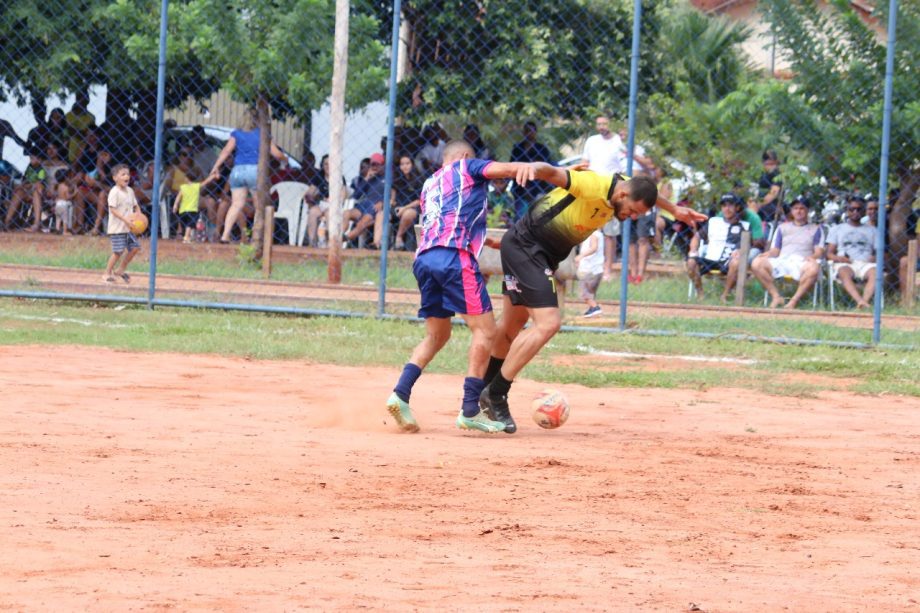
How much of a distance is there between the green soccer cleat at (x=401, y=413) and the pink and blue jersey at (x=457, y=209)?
3.09 feet

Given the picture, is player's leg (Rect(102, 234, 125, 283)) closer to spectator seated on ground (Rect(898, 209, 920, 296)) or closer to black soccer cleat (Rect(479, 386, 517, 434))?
spectator seated on ground (Rect(898, 209, 920, 296))

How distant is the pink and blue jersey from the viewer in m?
8.62

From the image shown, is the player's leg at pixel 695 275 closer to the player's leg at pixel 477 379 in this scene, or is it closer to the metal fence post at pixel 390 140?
the metal fence post at pixel 390 140

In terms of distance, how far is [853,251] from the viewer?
54.8 feet

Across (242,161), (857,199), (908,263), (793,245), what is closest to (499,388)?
(908,263)

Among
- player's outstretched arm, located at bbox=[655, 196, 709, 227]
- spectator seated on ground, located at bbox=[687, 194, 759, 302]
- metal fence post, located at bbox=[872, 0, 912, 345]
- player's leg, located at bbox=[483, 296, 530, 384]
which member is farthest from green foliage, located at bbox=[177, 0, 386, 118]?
player's leg, located at bbox=[483, 296, 530, 384]

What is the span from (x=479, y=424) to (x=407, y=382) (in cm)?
50

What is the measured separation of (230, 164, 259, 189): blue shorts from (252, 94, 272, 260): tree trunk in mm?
119

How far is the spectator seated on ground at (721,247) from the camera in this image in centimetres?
1767

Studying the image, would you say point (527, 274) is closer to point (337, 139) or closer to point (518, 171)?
point (518, 171)

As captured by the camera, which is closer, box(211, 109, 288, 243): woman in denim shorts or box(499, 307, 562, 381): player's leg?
box(499, 307, 562, 381): player's leg

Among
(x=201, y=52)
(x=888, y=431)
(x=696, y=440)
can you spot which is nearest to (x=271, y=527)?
(x=696, y=440)

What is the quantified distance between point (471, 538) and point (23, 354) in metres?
6.84

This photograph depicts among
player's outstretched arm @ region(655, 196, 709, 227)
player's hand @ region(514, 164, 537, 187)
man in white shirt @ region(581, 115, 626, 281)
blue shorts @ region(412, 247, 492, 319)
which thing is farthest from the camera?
man in white shirt @ region(581, 115, 626, 281)
